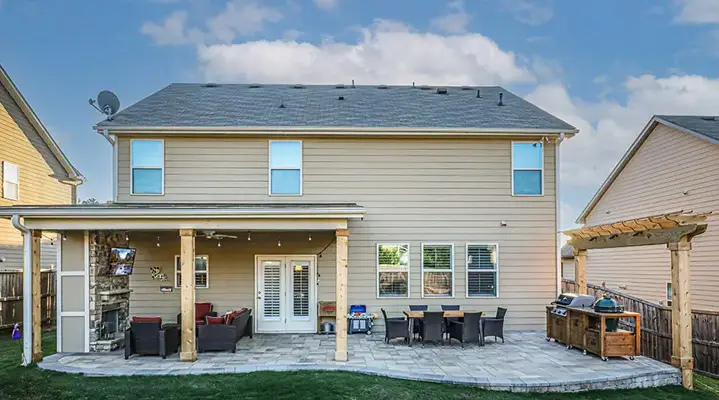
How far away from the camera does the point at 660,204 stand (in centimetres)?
1310

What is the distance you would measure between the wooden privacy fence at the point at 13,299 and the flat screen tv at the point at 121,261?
4513 millimetres

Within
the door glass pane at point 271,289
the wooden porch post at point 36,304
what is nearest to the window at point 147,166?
the wooden porch post at point 36,304

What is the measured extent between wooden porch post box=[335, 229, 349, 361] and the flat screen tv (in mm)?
4711

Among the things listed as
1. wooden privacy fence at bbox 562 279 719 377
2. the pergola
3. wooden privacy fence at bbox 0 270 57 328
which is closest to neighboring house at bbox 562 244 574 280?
wooden privacy fence at bbox 562 279 719 377

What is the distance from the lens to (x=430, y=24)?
1509 cm

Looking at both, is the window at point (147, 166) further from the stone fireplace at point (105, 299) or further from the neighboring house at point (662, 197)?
the neighboring house at point (662, 197)

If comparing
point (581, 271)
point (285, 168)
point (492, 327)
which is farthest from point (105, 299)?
point (581, 271)

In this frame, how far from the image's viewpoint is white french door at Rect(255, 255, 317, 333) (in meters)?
10.9

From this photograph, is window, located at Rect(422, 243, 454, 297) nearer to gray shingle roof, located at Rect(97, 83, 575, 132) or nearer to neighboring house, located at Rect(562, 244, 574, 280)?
gray shingle roof, located at Rect(97, 83, 575, 132)

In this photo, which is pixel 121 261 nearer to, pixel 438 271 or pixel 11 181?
pixel 438 271

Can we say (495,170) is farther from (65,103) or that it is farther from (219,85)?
(65,103)

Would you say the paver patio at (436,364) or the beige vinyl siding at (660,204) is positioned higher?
the beige vinyl siding at (660,204)

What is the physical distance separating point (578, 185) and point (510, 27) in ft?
25.4

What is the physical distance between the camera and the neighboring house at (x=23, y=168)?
13836 mm
